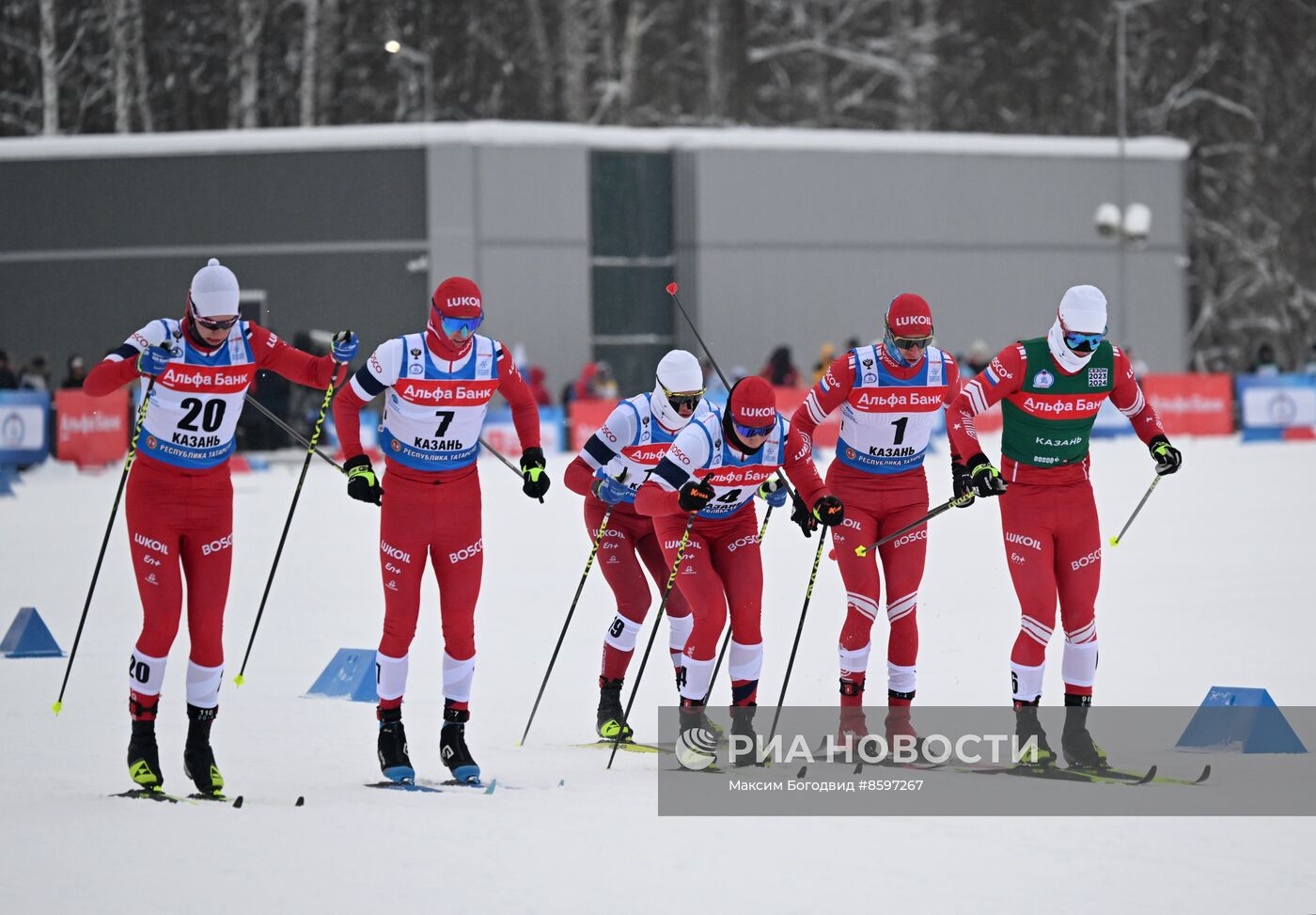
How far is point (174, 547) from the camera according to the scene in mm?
7684

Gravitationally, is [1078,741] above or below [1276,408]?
above

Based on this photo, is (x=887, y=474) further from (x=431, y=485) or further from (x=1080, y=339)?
(x=431, y=485)

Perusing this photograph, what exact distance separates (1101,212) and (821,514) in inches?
1096

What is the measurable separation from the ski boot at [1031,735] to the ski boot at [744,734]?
1.12 m

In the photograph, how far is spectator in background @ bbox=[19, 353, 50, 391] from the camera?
2500cm

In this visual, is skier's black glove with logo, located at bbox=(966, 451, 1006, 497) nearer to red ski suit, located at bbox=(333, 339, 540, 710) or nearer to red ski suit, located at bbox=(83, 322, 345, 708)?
red ski suit, located at bbox=(333, 339, 540, 710)

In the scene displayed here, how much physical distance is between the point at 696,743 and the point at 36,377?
752 inches

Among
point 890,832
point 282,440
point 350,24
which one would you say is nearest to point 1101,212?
point 282,440

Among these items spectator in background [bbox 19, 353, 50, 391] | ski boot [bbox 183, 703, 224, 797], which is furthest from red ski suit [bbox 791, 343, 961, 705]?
spectator in background [bbox 19, 353, 50, 391]

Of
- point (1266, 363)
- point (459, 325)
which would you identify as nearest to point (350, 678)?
point (459, 325)

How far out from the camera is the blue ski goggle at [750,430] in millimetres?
8258

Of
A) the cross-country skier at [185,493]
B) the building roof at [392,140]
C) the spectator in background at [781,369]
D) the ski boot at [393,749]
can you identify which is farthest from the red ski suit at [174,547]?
the building roof at [392,140]

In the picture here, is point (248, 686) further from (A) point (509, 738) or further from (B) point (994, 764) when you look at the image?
(B) point (994, 764)

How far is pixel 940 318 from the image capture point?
36.6 m
